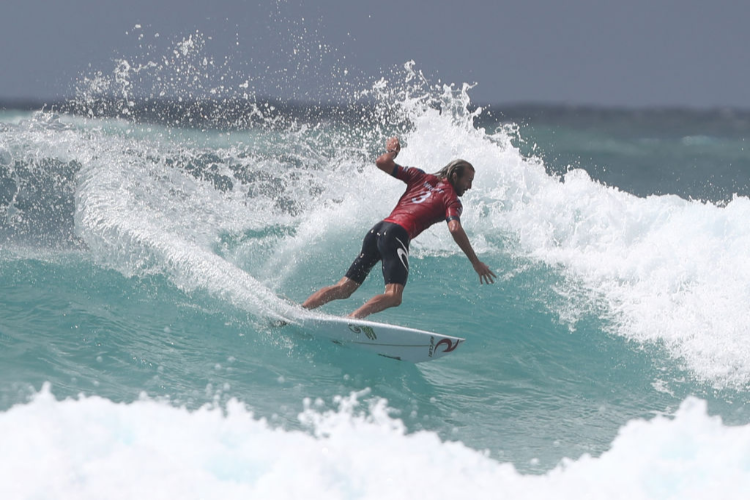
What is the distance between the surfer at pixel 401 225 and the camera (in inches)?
219

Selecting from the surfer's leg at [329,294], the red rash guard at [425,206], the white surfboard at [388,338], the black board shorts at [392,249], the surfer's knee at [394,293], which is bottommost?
the white surfboard at [388,338]

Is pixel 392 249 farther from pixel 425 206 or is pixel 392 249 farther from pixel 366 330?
pixel 366 330

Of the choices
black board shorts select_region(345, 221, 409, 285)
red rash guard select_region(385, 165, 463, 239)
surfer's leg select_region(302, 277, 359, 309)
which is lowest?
surfer's leg select_region(302, 277, 359, 309)

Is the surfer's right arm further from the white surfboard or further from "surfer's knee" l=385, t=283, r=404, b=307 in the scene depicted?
the white surfboard

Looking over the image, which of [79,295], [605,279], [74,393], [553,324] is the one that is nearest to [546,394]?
[553,324]

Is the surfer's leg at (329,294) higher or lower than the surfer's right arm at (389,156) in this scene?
lower

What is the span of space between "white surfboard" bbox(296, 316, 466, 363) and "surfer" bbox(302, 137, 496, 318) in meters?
0.17

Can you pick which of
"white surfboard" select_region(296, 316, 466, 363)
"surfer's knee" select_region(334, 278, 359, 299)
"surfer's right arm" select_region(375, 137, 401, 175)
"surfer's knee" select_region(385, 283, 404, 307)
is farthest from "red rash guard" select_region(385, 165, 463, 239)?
"white surfboard" select_region(296, 316, 466, 363)

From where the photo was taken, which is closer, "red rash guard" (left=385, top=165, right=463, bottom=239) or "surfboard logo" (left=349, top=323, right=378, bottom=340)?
"surfboard logo" (left=349, top=323, right=378, bottom=340)

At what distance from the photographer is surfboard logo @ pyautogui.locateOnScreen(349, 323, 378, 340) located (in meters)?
5.36

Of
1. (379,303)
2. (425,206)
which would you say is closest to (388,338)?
(379,303)

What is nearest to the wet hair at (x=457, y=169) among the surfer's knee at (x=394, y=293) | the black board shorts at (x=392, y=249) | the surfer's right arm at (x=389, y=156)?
the surfer's right arm at (x=389, y=156)

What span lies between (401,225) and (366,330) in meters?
0.97

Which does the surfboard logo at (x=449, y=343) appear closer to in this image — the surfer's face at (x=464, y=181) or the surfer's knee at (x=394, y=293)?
the surfer's knee at (x=394, y=293)
